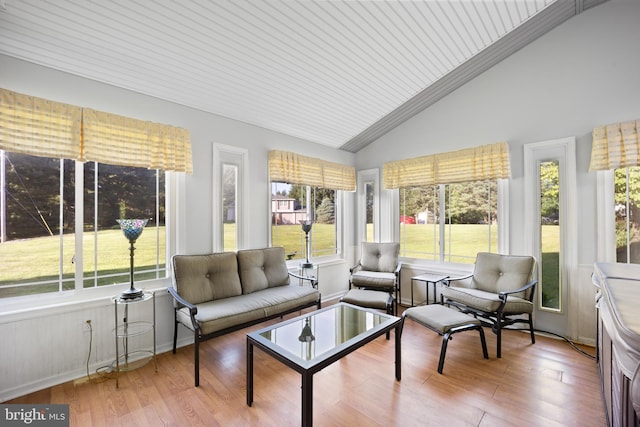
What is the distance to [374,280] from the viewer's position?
3.67 metres

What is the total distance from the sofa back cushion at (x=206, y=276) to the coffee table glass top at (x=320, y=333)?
92 centimetres

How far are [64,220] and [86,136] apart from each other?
744mm

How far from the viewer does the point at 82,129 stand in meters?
2.29

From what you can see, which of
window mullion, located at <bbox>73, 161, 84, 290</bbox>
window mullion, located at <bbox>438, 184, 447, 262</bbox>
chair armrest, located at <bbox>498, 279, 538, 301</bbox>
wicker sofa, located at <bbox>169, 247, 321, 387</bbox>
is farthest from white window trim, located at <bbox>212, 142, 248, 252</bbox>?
chair armrest, located at <bbox>498, 279, 538, 301</bbox>

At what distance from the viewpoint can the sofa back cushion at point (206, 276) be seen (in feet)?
8.63

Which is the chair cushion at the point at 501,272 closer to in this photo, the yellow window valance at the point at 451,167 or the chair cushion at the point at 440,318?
the chair cushion at the point at 440,318

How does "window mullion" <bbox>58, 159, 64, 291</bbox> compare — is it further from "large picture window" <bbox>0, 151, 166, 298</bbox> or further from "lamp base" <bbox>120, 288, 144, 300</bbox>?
"lamp base" <bbox>120, 288, 144, 300</bbox>

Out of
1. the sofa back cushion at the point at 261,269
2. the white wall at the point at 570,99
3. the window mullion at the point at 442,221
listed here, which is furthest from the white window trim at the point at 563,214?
the sofa back cushion at the point at 261,269

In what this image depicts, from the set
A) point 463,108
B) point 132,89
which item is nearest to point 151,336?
point 132,89

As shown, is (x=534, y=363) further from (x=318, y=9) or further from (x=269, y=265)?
(x=318, y=9)

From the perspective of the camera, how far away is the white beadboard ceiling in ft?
6.33

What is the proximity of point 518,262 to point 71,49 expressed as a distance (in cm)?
464

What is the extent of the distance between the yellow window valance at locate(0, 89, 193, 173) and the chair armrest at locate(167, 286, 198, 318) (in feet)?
3.91

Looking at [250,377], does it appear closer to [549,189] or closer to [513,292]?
[513,292]
